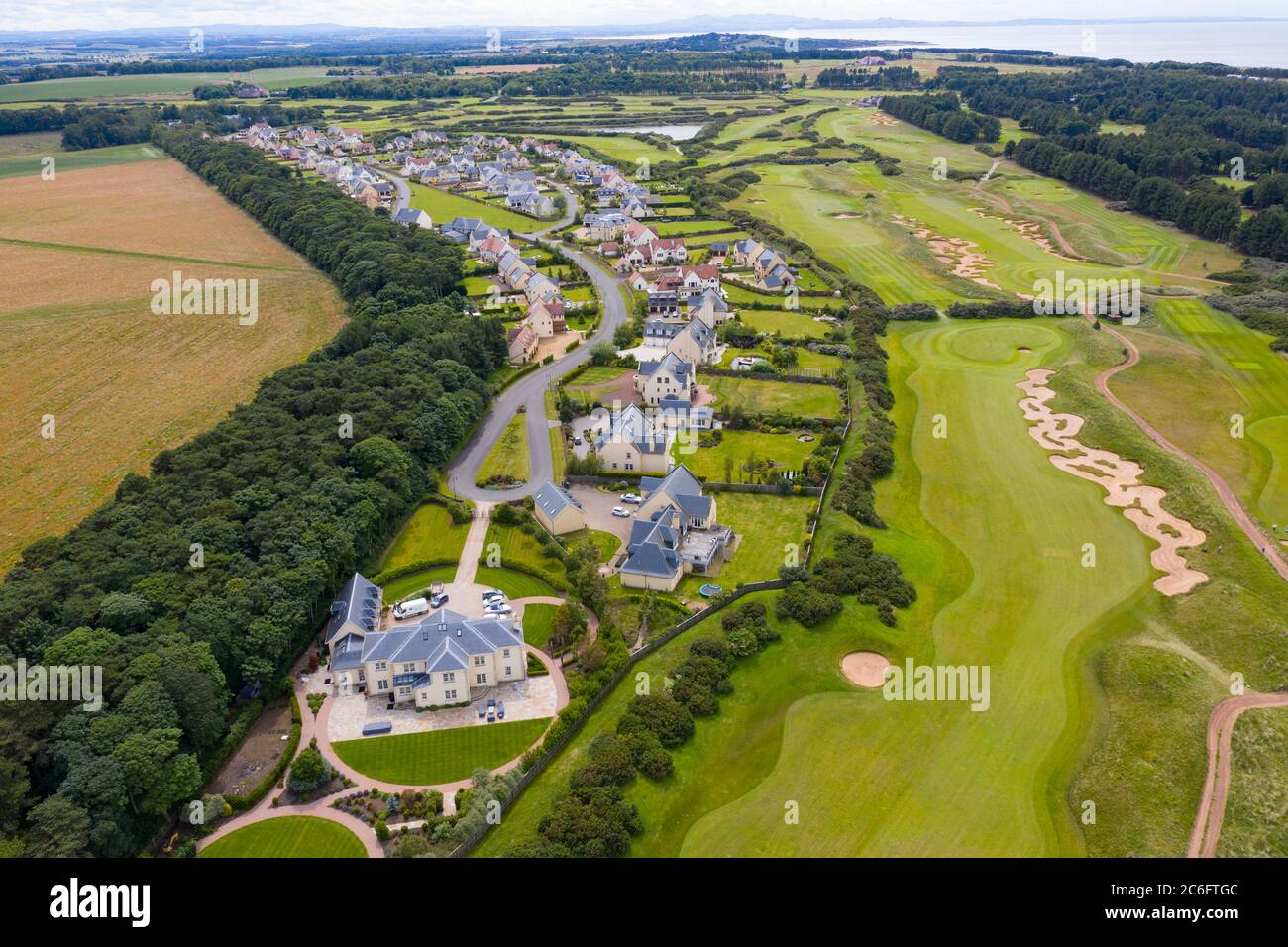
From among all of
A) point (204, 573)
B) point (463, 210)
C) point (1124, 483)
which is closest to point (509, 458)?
point (204, 573)

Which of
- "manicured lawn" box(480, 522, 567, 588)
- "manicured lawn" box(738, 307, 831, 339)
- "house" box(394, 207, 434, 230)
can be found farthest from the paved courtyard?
"house" box(394, 207, 434, 230)

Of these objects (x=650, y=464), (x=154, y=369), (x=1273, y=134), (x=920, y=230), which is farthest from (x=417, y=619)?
(x=1273, y=134)

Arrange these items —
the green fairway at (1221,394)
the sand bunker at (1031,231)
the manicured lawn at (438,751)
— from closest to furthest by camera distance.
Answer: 1. the manicured lawn at (438,751)
2. the green fairway at (1221,394)
3. the sand bunker at (1031,231)

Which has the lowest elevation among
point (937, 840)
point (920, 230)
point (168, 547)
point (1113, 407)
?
point (937, 840)

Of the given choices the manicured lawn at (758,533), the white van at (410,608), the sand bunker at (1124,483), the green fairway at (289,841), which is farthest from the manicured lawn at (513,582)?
the sand bunker at (1124,483)

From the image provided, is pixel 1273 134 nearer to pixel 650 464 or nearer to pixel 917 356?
pixel 917 356

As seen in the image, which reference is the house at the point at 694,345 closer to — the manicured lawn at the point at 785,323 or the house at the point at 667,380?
the house at the point at 667,380
